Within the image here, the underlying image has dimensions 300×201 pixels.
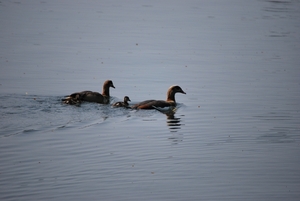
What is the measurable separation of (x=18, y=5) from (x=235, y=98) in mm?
24397

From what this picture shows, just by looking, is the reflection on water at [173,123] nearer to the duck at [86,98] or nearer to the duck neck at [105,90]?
the duck at [86,98]

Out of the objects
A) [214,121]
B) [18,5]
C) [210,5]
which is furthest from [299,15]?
[214,121]

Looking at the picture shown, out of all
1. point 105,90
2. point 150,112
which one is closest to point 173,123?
point 150,112

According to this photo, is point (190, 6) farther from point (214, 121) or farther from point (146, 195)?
point (146, 195)

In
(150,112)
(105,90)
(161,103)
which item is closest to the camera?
(150,112)

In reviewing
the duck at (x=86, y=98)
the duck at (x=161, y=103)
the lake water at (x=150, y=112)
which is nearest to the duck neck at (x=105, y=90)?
the duck at (x=86, y=98)

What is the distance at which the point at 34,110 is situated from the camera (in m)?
16.2

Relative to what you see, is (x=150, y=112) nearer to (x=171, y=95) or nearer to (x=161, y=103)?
(x=161, y=103)

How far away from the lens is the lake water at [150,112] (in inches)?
433

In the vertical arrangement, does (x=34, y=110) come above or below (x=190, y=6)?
below

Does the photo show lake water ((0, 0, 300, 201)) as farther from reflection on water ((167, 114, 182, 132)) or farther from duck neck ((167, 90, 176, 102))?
duck neck ((167, 90, 176, 102))

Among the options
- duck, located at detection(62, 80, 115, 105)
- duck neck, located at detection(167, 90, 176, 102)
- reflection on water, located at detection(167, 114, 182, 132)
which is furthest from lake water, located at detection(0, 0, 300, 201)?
duck neck, located at detection(167, 90, 176, 102)

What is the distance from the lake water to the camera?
36.1 feet

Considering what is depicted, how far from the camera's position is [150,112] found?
16.8 metres
